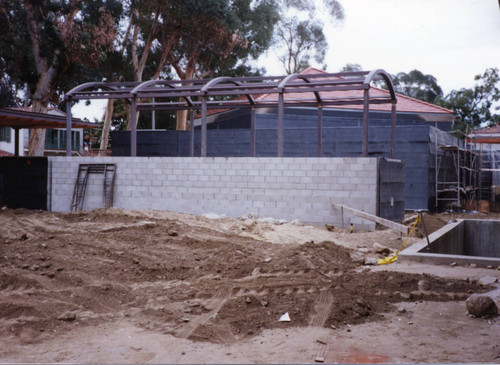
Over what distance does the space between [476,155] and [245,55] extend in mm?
13610

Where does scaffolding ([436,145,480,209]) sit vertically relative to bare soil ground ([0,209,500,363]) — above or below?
above

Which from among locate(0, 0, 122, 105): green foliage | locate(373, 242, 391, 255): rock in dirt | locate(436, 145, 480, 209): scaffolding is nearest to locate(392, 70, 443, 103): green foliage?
locate(436, 145, 480, 209): scaffolding

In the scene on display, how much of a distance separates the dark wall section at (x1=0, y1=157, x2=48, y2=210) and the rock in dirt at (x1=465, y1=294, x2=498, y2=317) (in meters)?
13.6

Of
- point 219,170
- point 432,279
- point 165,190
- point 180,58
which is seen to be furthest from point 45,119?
point 432,279

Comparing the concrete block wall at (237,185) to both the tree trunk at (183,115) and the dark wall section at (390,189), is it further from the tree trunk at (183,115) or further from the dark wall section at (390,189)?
the tree trunk at (183,115)

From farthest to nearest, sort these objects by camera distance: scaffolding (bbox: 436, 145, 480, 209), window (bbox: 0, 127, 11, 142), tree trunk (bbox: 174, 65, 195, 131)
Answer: window (bbox: 0, 127, 11, 142), tree trunk (bbox: 174, 65, 195, 131), scaffolding (bbox: 436, 145, 480, 209)

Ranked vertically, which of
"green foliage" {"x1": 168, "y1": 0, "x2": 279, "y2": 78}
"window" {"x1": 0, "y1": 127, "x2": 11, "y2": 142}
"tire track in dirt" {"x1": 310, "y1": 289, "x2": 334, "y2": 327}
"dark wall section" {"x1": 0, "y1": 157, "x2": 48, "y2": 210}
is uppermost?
"green foliage" {"x1": 168, "y1": 0, "x2": 279, "y2": 78}

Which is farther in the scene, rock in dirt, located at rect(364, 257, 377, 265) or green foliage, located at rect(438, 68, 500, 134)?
green foliage, located at rect(438, 68, 500, 134)

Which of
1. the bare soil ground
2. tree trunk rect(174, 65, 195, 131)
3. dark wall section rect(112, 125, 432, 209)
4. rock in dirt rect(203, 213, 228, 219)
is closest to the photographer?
the bare soil ground

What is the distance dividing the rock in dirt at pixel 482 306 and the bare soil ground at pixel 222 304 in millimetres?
108

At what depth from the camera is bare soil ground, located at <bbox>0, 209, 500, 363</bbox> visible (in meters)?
4.55

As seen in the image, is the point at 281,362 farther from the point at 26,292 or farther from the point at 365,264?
the point at 365,264

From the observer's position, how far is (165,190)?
1475cm

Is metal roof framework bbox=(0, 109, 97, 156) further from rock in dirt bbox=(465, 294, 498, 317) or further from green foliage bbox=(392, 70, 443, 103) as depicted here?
green foliage bbox=(392, 70, 443, 103)
